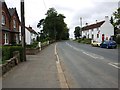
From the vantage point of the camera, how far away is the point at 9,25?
43969 mm

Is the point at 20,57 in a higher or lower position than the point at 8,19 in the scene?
lower

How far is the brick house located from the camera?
39.8m

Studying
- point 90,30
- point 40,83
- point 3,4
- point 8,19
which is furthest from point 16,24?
point 90,30

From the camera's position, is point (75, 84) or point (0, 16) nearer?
point (75, 84)

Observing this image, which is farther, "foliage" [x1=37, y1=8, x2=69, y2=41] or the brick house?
"foliage" [x1=37, y1=8, x2=69, y2=41]

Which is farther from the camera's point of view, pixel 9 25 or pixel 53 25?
pixel 53 25

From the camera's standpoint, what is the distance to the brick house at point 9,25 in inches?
1569

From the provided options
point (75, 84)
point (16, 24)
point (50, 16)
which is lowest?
point (75, 84)

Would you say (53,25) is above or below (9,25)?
above

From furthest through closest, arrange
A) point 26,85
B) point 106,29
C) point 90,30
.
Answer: point 90,30
point 106,29
point 26,85

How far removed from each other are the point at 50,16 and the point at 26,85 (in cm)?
11217

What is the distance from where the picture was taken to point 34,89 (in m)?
8.48

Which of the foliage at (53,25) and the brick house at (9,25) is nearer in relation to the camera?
the brick house at (9,25)

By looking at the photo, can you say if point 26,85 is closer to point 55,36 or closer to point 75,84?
point 75,84
